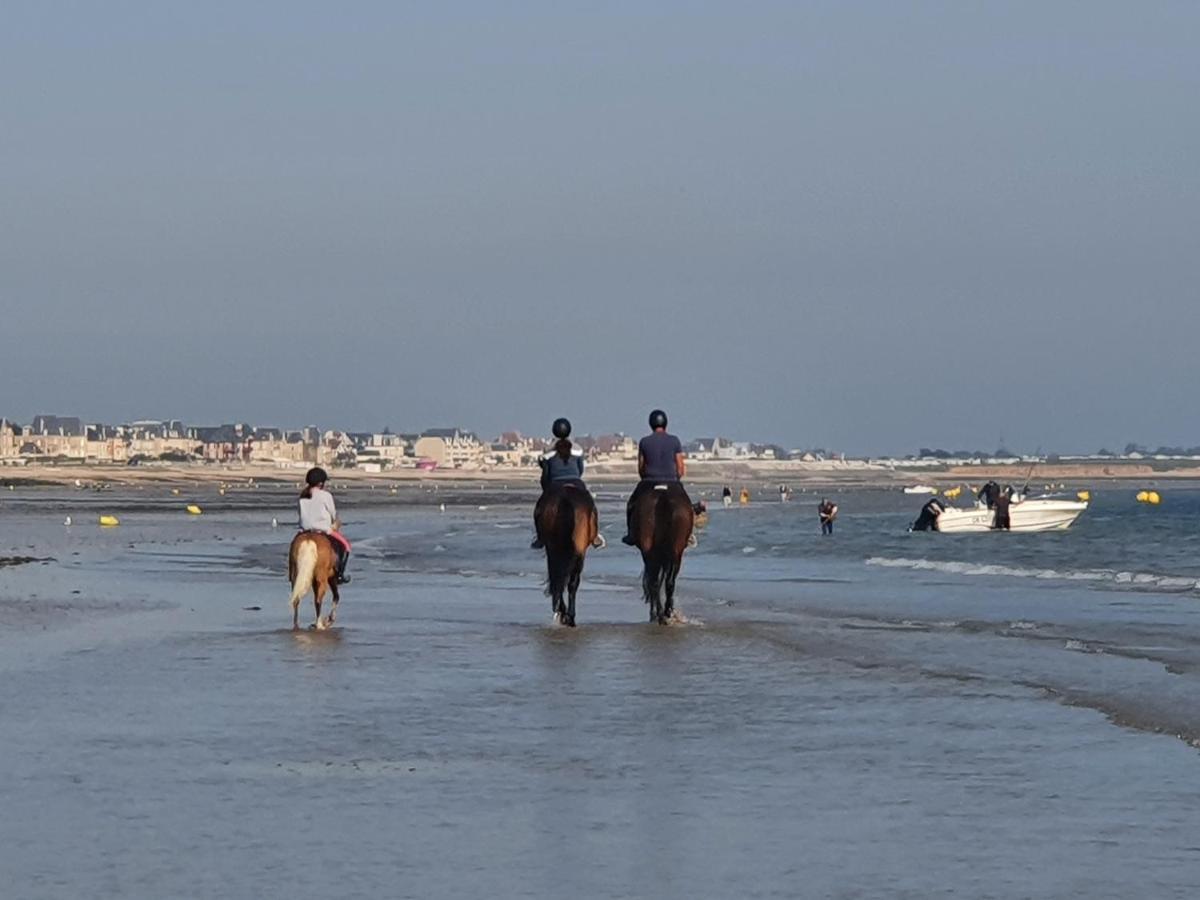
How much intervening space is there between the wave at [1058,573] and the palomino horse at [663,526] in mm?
12060

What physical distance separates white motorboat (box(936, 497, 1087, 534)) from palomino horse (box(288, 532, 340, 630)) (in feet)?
124

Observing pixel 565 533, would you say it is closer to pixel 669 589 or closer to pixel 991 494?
pixel 669 589

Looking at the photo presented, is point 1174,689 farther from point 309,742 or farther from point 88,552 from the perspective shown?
point 88,552

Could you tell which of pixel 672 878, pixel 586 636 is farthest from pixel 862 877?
pixel 586 636

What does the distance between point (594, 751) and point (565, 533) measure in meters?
9.04

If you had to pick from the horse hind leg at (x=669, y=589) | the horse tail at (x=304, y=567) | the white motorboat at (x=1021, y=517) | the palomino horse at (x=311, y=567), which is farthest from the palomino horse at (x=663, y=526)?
the white motorboat at (x=1021, y=517)

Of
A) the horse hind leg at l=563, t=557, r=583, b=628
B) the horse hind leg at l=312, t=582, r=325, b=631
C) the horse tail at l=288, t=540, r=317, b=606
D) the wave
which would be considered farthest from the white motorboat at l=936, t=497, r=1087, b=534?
the horse tail at l=288, t=540, r=317, b=606

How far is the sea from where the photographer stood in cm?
766

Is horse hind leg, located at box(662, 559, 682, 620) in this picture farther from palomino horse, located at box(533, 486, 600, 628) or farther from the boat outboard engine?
the boat outboard engine

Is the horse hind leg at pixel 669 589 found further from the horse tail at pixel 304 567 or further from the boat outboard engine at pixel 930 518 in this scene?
the boat outboard engine at pixel 930 518

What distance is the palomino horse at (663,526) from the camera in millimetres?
19625

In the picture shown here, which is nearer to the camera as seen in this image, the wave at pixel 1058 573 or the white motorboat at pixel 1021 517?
the wave at pixel 1058 573

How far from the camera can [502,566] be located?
36.8 m

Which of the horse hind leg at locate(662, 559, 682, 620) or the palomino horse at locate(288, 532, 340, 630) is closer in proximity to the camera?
the palomino horse at locate(288, 532, 340, 630)
